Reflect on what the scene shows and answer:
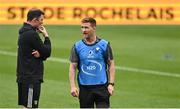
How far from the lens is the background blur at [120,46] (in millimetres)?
19047

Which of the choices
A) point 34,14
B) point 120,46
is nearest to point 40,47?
point 34,14

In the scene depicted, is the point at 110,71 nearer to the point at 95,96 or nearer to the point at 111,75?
the point at 111,75

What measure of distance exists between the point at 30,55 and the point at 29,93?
687mm

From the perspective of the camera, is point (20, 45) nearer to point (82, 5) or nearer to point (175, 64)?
point (175, 64)

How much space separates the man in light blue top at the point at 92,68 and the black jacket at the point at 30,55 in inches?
33.0

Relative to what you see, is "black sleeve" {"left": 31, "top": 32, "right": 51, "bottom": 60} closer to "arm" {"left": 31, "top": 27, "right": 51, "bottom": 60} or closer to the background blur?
"arm" {"left": 31, "top": 27, "right": 51, "bottom": 60}

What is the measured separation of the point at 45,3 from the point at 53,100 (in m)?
17.1

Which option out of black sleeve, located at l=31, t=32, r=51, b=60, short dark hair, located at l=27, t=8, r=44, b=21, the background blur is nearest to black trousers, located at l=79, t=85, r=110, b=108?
black sleeve, located at l=31, t=32, r=51, b=60

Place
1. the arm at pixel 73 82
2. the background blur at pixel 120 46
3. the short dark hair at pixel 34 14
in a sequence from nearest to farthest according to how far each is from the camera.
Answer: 1. the arm at pixel 73 82
2. the short dark hair at pixel 34 14
3. the background blur at pixel 120 46

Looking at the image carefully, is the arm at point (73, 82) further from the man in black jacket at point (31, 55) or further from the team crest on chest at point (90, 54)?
the man in black jacket at point (31, 55)

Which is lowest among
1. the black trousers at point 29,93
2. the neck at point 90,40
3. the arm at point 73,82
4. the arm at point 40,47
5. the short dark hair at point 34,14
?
the black trousers at point 29,93

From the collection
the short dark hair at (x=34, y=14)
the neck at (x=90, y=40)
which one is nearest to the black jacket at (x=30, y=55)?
the short dark hair at (x=34, y=14)

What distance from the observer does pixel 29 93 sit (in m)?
13.4

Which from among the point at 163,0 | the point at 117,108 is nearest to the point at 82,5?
the point at 163,0
